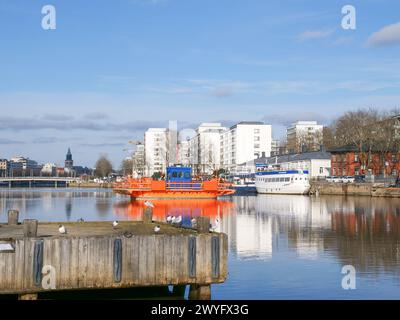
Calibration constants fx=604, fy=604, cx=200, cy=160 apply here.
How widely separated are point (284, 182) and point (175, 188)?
101 ft

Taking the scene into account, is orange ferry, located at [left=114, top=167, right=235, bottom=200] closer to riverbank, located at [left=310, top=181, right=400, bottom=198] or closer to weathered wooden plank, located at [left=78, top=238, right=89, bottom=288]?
riverbank, located at [left=310, top=181, right=400, bottom=198]

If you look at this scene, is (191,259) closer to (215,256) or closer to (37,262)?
(215,256)

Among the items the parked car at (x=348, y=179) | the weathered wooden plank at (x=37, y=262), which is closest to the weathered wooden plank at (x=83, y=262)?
the weathered wooden plank at (x=37, y=262)

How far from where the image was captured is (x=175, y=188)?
102812mm

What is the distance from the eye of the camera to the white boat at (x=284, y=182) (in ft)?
395

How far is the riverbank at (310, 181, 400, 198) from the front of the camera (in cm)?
9956

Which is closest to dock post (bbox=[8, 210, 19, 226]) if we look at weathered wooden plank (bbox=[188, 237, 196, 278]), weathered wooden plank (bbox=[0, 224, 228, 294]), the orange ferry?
weathered wooden plank (bbox=[0, 224, 228, 294])

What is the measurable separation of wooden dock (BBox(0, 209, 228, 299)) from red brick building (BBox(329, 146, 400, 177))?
106 m

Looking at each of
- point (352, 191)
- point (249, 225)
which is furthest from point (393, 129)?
point (249, 225)

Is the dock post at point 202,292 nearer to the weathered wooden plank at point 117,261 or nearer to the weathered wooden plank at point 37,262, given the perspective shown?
the weathered wooden plank at point 117,261

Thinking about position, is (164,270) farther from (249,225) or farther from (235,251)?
(249,225)

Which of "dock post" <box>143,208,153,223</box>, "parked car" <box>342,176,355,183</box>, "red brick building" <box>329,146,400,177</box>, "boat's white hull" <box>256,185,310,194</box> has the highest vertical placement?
"red brick building" <box>329,146,400,177</box>

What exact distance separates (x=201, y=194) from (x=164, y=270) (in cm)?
8324

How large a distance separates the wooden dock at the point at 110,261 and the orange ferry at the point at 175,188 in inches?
3171
